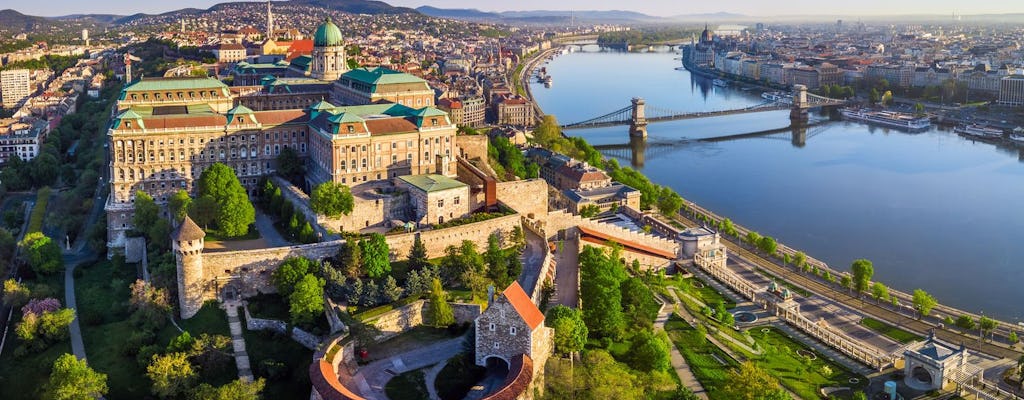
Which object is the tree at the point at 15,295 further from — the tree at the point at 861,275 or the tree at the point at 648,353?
the tree at the point at 861,275

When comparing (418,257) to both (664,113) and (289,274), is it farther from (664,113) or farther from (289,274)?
(664,113)

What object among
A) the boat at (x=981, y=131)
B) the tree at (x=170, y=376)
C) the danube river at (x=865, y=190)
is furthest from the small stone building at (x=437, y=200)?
the boat at (x=981, y=131)

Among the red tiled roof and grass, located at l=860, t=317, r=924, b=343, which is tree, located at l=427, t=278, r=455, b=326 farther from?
grass, located at l=860, t=317, r=924, b=343

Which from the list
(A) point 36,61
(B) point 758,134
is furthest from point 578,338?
(A) point 36,61

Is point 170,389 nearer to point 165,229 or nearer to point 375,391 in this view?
point 375,391

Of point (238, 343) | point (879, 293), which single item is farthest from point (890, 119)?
point (238, 343)

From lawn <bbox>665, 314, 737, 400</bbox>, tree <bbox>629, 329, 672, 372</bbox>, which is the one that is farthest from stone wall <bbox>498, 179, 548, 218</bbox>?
tree <bbox>629, 329, 672, 372</bbox>
